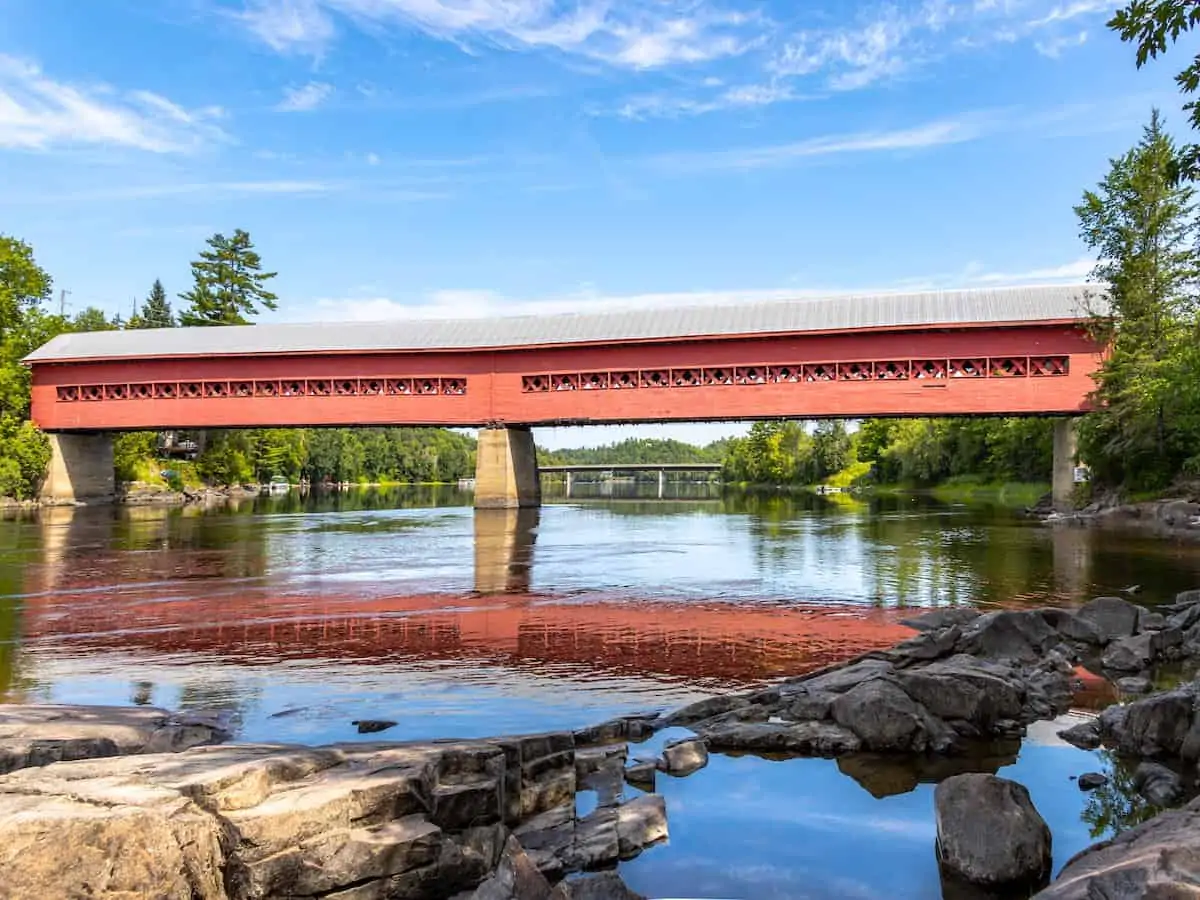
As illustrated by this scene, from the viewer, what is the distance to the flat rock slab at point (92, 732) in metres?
5.26

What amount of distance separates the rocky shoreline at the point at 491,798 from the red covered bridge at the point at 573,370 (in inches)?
1005

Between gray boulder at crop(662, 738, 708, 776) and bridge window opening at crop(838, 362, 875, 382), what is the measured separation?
27.4 m

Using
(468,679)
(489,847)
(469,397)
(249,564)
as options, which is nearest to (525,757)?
(489,847)

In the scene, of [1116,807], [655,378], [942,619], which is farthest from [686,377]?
[1116,807]

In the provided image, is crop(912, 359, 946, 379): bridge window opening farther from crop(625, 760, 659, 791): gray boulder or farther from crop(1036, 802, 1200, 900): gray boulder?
crop(1036, 802, 1200, 900): gray boulder

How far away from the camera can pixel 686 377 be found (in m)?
34.0

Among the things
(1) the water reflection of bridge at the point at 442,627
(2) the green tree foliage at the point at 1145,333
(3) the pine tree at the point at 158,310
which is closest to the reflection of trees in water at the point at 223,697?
(1) the water reflection of bridge at the point at 442,627

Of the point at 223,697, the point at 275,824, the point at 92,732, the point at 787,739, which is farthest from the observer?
the point at 223,697

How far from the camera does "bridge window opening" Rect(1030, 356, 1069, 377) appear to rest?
1203 inches

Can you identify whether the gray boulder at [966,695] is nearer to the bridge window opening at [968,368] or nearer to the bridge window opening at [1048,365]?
the bridge window opening at [968,368]

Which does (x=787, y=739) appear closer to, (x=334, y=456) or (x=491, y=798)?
(x=491, y=798)

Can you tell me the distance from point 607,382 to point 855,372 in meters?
9.26

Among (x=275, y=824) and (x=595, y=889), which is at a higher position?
(x=275, y=824)

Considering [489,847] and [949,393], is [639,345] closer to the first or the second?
[949,393]
